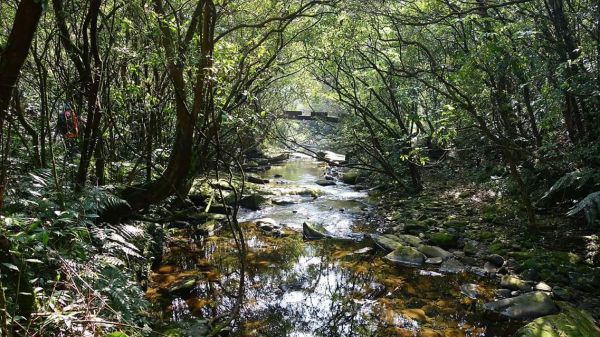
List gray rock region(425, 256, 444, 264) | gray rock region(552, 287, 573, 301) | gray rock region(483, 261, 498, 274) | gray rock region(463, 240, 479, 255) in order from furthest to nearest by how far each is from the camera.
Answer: gray rock region(463, 240, 479, 255) → gray rock region(425, 256, 444, 264) → gray rock region(483, 261, 498, 274) → gray rock region(552, 287, 573, 301)

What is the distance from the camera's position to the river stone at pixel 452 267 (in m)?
6.89

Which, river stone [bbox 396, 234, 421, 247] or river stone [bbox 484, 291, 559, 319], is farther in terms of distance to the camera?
river stone [bbox 396, 234, 421, 247]

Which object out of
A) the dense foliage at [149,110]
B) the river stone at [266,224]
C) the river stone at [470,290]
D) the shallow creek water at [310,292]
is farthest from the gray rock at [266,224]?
the river stone at [470,290]

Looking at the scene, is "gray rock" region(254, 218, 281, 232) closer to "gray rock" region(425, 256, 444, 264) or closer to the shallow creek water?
the shallow creek water

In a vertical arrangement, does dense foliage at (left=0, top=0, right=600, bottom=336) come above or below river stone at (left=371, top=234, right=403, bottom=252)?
above

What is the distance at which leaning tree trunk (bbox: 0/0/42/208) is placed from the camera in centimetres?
241

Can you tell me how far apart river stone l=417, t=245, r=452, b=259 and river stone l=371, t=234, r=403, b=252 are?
43 centimetres

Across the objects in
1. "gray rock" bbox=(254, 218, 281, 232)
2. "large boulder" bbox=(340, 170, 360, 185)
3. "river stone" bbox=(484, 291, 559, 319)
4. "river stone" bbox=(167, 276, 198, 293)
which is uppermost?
"large boulder" bbox=(340, 170, 360, 185)

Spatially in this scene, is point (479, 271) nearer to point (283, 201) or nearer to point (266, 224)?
point (266, 224)

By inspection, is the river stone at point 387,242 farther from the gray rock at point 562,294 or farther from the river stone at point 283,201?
the river stone at point 283,201

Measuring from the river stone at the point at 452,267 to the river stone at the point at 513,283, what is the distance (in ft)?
2.65

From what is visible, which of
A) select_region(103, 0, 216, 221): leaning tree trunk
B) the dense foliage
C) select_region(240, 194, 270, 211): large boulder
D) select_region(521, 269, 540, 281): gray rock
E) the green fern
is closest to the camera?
the dense foliage

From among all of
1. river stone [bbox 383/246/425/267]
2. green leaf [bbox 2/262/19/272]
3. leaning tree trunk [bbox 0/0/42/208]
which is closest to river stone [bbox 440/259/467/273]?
river stone [bbox 383/246/425/267]

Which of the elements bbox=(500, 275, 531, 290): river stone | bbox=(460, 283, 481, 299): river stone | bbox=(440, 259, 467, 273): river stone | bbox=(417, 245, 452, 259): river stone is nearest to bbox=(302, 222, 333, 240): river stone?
bbox=(417, 245, 452, 259): river stone
